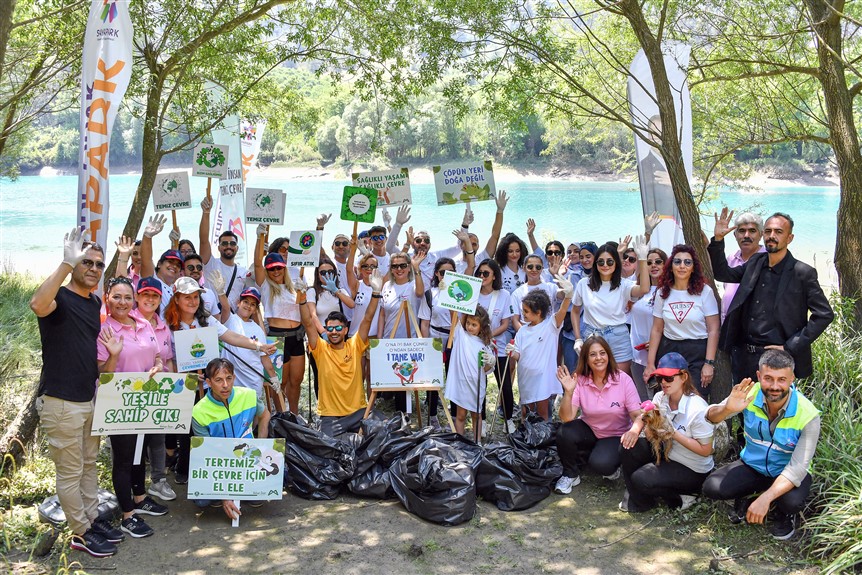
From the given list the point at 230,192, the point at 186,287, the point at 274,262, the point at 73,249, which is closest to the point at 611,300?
the point at 274,262

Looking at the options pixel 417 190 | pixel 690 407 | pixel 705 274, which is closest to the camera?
pixel 690 407

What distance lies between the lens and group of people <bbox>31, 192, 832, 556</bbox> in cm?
488

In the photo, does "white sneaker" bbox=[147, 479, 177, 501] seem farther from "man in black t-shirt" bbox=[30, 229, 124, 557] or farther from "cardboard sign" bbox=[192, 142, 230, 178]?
"cardboard sign" bbox=[192, 142, 230, 178]

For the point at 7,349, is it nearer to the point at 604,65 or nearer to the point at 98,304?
the point at 98,304

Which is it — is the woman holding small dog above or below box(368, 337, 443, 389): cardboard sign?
below

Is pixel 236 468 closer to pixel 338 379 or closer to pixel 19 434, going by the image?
pixel 338 379

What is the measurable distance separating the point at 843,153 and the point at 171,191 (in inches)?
280

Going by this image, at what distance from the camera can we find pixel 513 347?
21.3 feet

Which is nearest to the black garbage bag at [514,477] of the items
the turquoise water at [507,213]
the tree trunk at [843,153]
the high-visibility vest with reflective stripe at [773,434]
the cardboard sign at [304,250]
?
the high-visibility vest with reflective stripe at [773,434]

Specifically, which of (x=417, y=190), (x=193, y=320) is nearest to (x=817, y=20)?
(x=193, y=320)

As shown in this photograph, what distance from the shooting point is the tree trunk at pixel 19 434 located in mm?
5797

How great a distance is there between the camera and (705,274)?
676 cm

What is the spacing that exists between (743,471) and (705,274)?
2123 mm

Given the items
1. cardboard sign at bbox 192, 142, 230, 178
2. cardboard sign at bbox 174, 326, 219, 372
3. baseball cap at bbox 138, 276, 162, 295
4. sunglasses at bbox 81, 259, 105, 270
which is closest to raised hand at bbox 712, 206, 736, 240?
cardboard sign at bbox 174, 326, 219, 372
